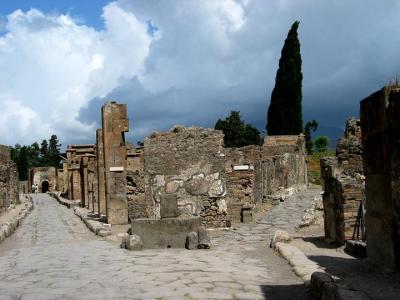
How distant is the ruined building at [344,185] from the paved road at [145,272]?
4.58 ft

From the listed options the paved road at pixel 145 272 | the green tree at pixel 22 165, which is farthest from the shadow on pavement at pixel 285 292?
the green tree at pixel 22 165

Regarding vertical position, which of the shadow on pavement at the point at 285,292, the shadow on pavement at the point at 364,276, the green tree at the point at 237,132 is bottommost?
the shadow on pavement at the point at 285,292

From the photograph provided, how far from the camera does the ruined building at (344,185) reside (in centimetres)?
993

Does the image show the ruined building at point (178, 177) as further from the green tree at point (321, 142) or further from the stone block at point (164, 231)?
the green tree at point (321, 142)

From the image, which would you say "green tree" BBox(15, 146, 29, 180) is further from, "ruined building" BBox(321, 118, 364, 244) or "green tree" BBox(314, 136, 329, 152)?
"ruined building" BBox(321, 118, 364, 244)

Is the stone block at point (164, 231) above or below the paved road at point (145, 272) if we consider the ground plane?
above

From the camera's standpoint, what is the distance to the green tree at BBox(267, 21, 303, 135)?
43.0 meters

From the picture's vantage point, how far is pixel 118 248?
34.3 feet

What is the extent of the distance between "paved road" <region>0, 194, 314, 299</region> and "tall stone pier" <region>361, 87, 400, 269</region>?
117 centimetres

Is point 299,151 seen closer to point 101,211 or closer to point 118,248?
point 101,211

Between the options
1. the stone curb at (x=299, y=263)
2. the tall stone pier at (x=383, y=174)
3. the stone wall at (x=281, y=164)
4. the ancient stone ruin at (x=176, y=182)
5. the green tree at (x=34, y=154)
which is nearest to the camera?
the tall stone pier at (x=383, y=174)

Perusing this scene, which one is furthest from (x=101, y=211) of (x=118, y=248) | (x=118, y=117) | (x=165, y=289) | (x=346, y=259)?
(x=165, y=289)

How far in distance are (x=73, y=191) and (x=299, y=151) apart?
14.6 metres

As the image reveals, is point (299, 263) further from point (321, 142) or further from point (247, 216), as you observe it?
point (321, 142)
